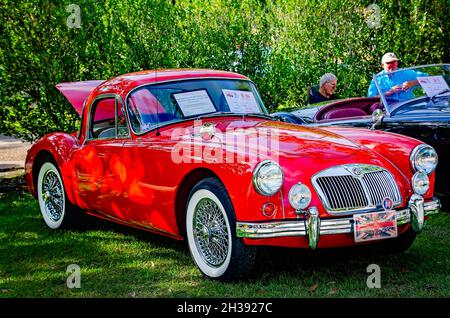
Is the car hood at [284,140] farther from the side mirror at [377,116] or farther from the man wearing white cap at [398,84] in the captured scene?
the man wearing white cap at [398,84]

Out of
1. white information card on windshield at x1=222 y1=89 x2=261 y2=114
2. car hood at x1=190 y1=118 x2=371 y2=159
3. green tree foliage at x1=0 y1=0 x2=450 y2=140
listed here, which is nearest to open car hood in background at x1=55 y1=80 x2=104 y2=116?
white information card on windshield at x1=222 y1=89 x2=261 y2=114

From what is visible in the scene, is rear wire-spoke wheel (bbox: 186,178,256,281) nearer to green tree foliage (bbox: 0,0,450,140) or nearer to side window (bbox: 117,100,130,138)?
side window (bbox: 117,100,130,138)

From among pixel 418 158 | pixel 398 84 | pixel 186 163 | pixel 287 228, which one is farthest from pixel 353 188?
pixel 398 84

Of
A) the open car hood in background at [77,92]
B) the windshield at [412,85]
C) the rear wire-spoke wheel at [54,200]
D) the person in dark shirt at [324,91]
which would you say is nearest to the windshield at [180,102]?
the open car hood in background at [77,92]

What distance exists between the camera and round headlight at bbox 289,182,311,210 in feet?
15.6

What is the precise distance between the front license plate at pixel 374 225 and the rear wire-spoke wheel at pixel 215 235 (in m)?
0.74

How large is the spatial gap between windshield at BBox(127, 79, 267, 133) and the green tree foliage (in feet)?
14.1

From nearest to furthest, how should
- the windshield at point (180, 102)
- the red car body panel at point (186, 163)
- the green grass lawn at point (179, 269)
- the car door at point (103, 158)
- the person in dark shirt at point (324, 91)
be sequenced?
the red car body panel at point (186, 163)
the green grass lawn at point (179, 269)
the windshield at point (180, 102)
the car door at point (103, 158)
the person in dark shirt at point (324, 91)

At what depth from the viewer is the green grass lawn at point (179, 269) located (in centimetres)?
498

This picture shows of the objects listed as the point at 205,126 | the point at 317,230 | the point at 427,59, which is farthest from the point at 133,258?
the point at 427,59

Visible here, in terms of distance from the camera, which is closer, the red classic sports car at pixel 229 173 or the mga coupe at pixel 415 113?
the red classic sports car at pixel 229 173

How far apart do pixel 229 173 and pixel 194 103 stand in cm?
143

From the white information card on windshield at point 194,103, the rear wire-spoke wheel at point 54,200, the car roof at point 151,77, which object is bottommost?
the rear wire-spoke wheel at point 54,200
